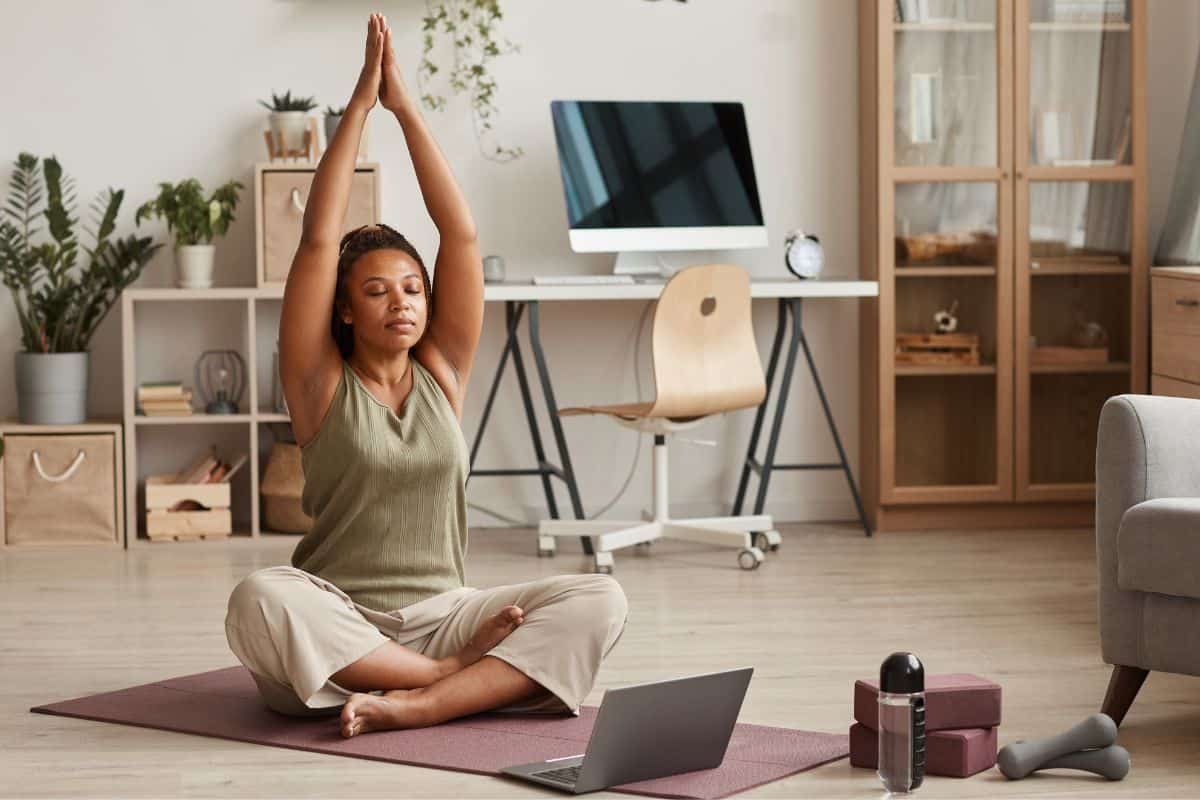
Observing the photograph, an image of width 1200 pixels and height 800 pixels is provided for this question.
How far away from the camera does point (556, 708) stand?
115 inches

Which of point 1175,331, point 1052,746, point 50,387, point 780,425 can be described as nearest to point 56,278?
point 50,387

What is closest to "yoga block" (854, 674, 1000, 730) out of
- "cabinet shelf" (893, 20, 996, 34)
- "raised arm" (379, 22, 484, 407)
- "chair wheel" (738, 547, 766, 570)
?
"raised arm" (379, 22, 484, 407)

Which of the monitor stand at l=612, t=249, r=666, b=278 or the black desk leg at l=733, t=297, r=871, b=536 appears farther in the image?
the monitor stand at l=612, t=249, r=666, b=278

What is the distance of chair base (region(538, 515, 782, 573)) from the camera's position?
4551 millimetres

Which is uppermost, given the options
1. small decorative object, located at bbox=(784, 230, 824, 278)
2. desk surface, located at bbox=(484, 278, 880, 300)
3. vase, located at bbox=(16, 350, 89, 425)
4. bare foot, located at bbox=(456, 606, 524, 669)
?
small decorative object, located at bbox=(784, 230, 824, 278)

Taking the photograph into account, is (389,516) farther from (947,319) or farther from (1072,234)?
(1072,234)

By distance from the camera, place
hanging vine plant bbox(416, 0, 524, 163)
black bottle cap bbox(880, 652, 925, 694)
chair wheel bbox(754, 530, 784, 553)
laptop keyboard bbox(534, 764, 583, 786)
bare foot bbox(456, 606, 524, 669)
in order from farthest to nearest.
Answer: hanging vine plant bbox(416, 0, 524, 163) → chair wheel bbox(754, 530, 784, 553) → bare foot bbox(456, 606, 524, 669) → laptop keyboard bbox(534, 764, 583, 786) → black bottle cap bbox(880, 652, 925, 694)

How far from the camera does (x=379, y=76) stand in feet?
9.11

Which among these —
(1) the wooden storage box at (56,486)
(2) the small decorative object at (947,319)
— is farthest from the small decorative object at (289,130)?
(2) the small decorative object at (947,319)

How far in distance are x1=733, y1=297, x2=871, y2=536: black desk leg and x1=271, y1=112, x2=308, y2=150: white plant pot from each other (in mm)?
1538

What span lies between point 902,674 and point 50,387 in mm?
3352

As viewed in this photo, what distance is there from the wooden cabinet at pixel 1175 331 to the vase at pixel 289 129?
2554 millimetres

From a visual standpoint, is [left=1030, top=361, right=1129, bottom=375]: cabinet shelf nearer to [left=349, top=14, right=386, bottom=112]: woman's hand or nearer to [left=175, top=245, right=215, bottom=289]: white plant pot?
[left=175, top=245, right=215, bottom=289]: white plant pot

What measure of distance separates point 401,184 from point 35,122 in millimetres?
1132
